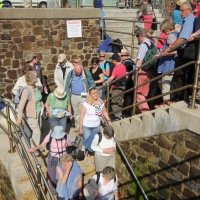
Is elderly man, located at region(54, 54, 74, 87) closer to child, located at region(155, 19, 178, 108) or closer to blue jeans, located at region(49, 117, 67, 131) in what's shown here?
blue jeans, located at region(49, 117, 67, 131)

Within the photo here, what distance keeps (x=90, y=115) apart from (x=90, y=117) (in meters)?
0.04

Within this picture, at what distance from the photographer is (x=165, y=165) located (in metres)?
4.62

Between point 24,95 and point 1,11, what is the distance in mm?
3931

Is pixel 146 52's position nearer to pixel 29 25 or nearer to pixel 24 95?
pixel 24 95

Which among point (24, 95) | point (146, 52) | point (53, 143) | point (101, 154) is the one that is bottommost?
point (101, 154)

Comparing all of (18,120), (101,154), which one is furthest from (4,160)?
(101,154)

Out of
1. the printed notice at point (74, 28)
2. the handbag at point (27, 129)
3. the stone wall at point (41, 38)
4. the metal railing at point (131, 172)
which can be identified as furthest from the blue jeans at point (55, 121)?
the printed notice at point (74, 28)

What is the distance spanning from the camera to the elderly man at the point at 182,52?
453cm

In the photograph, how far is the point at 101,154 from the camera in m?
5.10

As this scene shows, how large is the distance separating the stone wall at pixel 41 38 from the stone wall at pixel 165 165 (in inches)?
170

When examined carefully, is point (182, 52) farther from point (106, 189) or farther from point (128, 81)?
point (106, 189)

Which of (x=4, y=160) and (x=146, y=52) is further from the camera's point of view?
(x=146, y=52)

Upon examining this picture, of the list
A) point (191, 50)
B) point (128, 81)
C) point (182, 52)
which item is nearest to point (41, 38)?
point (128, 81)

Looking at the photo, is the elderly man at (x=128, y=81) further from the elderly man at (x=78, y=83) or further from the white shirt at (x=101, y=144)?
the white shirt at (x=101, y=144)
